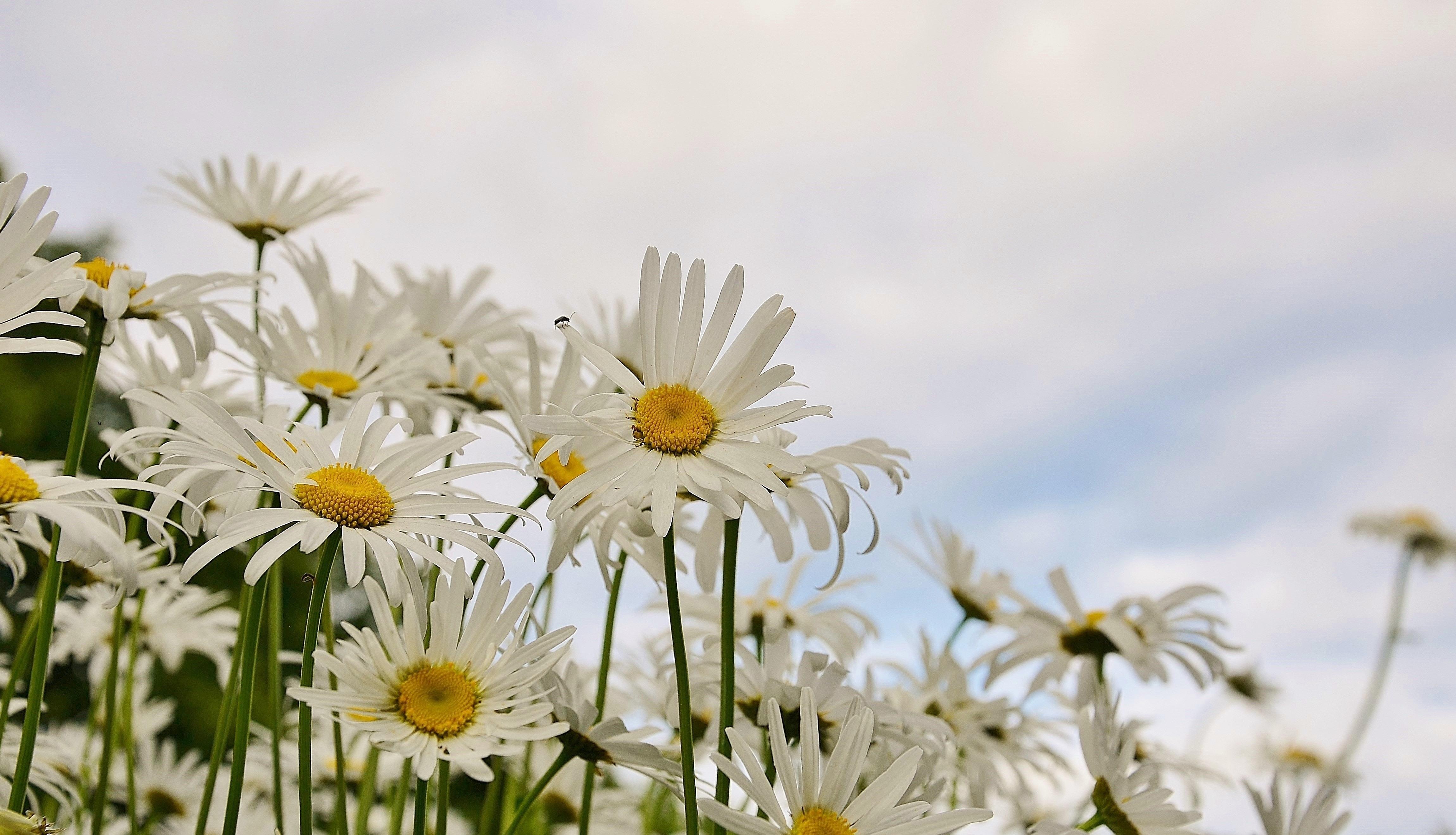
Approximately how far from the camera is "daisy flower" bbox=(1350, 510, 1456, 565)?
337cm

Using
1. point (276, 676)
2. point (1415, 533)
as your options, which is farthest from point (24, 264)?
point (1415, 533)

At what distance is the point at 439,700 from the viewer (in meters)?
0.62

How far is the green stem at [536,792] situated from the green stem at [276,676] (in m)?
0.20

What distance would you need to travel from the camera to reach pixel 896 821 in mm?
591

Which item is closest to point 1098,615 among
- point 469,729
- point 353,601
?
point 469,729

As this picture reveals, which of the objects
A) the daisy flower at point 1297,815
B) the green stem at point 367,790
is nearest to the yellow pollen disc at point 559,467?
the green stem at point 367,790

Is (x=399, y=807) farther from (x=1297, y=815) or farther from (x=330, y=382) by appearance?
(x=1297, y=815)

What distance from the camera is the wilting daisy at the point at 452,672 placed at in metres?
0.59

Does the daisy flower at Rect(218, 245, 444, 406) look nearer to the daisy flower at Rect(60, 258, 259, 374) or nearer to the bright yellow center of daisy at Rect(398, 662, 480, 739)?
the daisy flower at Rect(60, 258, 259, 374)

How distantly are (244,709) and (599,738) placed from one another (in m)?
0.21

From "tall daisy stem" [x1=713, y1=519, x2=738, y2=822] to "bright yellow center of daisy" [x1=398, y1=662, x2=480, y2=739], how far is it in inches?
5.9

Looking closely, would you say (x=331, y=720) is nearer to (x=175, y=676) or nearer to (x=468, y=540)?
(x=468, y=540)

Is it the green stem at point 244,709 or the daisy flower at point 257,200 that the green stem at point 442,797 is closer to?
the green stem at point 244,709

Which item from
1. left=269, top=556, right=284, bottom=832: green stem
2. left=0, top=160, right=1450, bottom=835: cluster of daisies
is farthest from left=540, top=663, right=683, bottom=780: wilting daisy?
left=269, top=556, right=284, bottom=832: green stem
